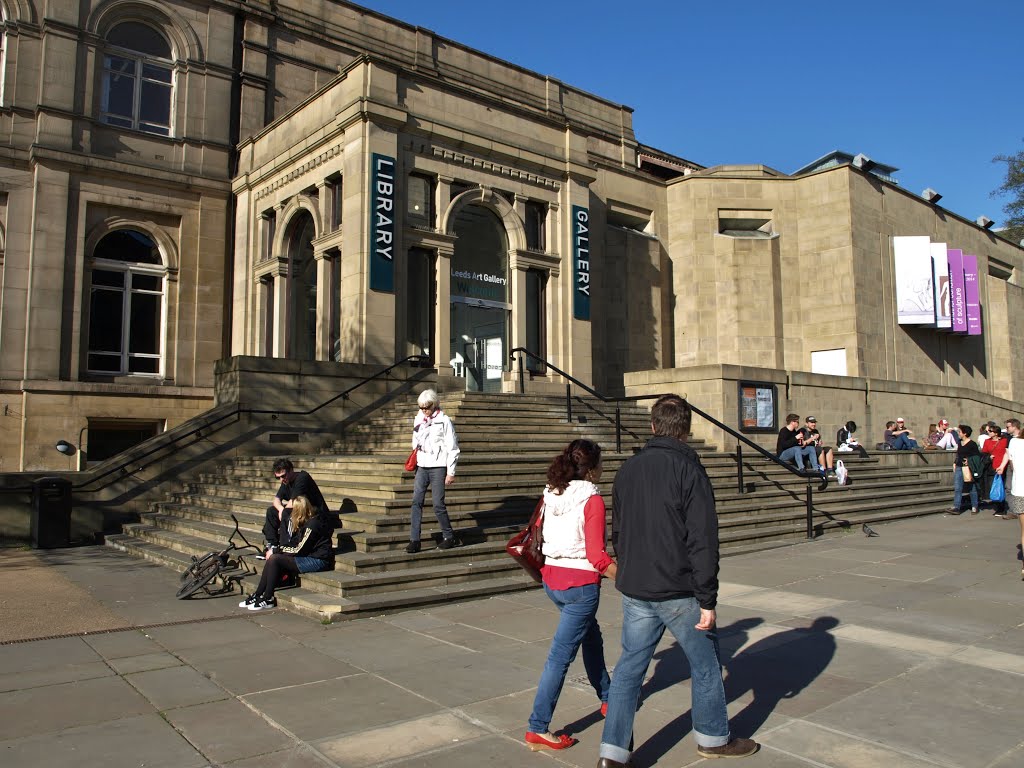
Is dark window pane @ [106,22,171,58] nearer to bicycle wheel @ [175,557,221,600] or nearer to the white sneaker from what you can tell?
bicycle wheel @ [175,557,221,600]

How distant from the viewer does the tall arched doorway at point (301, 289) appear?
2186 cm

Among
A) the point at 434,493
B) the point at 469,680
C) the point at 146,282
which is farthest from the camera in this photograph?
the point at 146,282

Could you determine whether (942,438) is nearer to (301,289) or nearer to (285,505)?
(301,289)

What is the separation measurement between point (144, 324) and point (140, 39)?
783cm

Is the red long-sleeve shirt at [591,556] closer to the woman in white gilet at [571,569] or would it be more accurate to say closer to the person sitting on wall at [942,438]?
the woman in white gilet at [571,569]

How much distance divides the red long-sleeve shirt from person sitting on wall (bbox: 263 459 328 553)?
15.1 feet

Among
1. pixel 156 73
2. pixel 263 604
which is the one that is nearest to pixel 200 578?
pixel 263 604

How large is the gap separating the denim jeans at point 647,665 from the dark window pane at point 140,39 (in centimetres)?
2322

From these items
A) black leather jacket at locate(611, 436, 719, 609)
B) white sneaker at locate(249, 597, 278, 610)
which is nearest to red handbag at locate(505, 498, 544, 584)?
black leather jacket at locate(611, 436, 719, 609)

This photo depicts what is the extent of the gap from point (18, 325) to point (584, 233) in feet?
48.0

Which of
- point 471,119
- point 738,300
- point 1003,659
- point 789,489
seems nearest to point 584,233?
point 471,119

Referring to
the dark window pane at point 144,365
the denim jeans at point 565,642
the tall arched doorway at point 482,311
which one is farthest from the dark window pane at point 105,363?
the denim jeans at point 565,642

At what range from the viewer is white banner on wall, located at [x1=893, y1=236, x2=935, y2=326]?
90.8 feet

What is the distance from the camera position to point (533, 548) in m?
4.70
